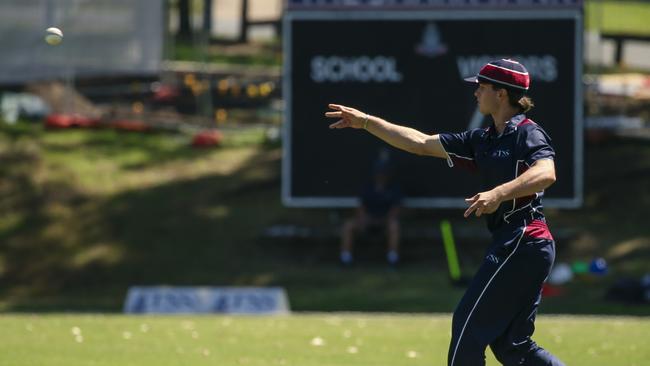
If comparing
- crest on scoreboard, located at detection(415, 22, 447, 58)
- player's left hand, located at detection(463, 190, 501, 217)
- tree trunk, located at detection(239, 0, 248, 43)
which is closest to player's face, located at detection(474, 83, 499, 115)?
player's left hand, located at detection(463, 190, 501, 217)

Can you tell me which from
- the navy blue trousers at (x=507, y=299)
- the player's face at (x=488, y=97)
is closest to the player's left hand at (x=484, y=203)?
the navy blue trousers at (x=507, y=299)

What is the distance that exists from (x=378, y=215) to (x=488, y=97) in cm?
1078

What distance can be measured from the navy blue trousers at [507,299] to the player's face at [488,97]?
0.71m

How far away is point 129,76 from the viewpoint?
23.7 metres

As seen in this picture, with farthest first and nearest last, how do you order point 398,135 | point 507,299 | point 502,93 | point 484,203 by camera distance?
point 398,135 < point 502,93 < point 507,299 < point 484,203

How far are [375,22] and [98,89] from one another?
9251mm

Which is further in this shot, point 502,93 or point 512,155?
point 502,93

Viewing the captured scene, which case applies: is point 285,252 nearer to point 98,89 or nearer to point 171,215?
point 171,215

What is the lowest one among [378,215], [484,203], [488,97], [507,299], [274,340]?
[274,340]

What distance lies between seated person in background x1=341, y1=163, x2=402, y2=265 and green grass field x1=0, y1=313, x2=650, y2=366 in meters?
2.85

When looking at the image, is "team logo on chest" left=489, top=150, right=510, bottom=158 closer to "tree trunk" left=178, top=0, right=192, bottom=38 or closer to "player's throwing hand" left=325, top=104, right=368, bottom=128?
"player's throwing hand" left=325, top=104, right=368, bottom=128

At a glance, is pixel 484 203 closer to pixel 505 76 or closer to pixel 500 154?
pixel 500 154

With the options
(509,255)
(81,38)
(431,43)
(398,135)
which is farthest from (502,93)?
(81,38)

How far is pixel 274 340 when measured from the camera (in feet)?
38.9
